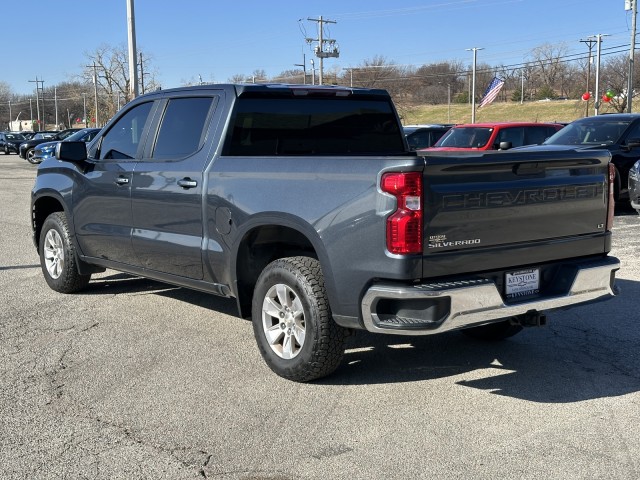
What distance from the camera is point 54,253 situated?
7.87 m

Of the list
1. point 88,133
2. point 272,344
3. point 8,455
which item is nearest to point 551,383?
point 272,344

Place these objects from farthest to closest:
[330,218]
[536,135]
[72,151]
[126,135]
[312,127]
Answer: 1. [536,135]
2. [72,151]
3. [126,135]
4. [312,127]
5. [330,218]

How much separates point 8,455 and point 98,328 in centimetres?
254

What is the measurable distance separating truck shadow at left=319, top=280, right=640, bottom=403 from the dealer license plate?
65 cm

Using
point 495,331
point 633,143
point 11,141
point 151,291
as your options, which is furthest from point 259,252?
point 11,141

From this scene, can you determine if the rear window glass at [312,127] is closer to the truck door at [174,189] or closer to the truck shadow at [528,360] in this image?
the truck door at [174,189]

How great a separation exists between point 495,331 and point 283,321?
1.85 metres

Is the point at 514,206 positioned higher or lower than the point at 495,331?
higher

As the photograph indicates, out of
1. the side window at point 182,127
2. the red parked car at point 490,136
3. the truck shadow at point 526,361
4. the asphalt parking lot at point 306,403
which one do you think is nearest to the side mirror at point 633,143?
the red parked car at point 490,136

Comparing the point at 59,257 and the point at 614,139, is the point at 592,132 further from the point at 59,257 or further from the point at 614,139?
the point at 59,257

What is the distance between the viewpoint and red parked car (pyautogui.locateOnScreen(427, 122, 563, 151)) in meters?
16.1

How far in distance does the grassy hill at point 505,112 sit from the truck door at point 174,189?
72.2 metres

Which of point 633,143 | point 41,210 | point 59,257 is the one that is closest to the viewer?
point 59,257

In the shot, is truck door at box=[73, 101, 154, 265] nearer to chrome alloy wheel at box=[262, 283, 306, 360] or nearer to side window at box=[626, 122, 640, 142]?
chrome alloy wheel at box=[262, 283, 306, 360]
